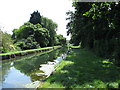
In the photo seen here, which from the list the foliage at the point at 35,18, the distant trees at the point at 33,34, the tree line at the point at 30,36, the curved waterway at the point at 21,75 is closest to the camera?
the curved waterway at the point at 21,75

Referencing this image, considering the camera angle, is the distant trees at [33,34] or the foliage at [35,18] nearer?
the distant trees at [33,34]

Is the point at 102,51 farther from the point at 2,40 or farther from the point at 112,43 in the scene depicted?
the point at 2,40

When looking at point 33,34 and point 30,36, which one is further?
point 33,34

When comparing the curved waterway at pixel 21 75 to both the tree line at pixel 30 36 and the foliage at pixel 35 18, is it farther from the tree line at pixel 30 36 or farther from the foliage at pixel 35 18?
the foliage at pixel 35 18

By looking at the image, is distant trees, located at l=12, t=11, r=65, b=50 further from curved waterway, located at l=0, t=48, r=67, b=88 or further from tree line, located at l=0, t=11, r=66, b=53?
curved waterway, located at l=0, t=48, r=67, b=88

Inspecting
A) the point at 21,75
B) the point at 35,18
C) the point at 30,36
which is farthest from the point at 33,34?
the point at 21,75

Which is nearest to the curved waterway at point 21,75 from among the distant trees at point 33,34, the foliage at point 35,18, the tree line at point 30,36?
the tree line at point 30,36

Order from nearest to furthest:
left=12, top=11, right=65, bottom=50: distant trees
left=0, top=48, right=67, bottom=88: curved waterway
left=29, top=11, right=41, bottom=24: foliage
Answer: left=0, top=48, right=67, bottom=88: curved waterway → left=12, top=11, right=65, bottom=50: distant trees → left=29, top=11, right=41, bottom=24: foliage

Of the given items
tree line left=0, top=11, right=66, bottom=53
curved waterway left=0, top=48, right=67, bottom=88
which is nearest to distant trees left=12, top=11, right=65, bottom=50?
tree line left=0, top=11, right=66, bottom=53

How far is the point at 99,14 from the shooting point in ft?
38.1

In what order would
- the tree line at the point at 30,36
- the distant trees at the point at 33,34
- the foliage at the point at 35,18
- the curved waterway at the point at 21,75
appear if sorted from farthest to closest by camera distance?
the foliage at the point at 35,18 → the distant trees at the point at 33,34 → the tree line at the point at 30,36 → the curved waterway at the point at 21,75

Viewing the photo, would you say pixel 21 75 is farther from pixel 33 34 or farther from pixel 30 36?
pixel 33 34

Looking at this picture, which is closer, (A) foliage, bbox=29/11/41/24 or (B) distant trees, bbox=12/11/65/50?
(B) distant trees, bbox=12/11/65/50

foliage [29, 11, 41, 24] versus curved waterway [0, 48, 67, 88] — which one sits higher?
foliage [29, 11, 41, 24]
